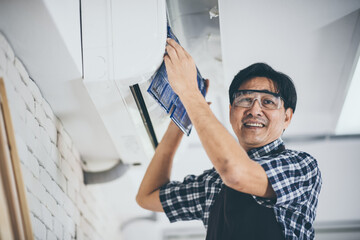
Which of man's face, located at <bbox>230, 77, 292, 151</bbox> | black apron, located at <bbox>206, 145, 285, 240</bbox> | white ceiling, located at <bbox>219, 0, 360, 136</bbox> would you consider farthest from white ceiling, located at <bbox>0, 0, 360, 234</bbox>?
black apron, located at <bbox>206, 145, 285, 240</bbox>

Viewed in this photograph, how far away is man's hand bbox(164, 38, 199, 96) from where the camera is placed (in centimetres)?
135

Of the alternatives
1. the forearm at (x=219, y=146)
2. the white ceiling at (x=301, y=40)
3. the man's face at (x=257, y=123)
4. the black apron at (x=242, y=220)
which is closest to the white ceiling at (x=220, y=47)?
the white ceiling at (x=301, y=40)

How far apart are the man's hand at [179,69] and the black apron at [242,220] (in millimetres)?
432

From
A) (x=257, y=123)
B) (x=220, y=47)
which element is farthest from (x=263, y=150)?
(x=220, y=47)

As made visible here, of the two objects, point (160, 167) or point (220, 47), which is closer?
point (160, 167)

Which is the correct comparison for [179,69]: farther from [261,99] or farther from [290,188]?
[290,188]

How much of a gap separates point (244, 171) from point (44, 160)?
82 centimetres

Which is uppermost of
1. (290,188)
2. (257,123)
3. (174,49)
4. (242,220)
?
(174,49)

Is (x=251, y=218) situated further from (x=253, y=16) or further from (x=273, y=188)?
(x=253, y=16)

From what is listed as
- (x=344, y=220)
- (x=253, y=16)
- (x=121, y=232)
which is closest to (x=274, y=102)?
(x=253, y=16)

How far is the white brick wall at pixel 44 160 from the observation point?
1.30 meters

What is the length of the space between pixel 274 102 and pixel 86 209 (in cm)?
119

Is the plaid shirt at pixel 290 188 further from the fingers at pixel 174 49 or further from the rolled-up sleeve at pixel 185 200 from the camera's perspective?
the fingers at pixel 174 49

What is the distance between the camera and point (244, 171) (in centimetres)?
118
